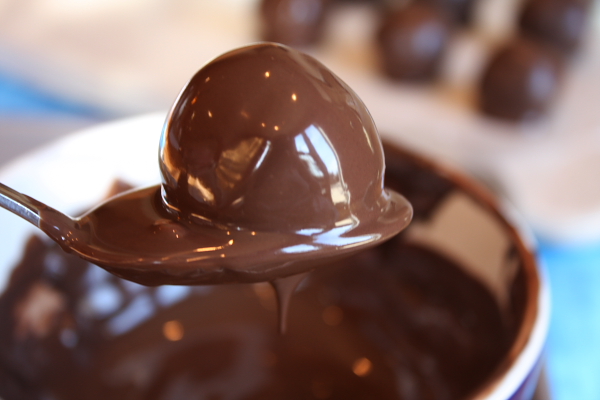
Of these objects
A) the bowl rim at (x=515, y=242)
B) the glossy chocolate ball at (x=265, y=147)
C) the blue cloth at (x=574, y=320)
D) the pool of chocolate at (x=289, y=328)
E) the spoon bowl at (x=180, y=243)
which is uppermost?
the glossy chocolate ball at (x=265, y=147)

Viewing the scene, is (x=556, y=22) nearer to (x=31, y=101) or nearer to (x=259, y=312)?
Answer: (x=259, y=312)

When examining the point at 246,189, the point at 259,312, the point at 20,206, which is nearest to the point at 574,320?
the point at 259,312

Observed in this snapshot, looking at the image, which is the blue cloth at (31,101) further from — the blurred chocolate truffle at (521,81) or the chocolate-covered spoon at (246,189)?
the chocolate-covered spoon at (246,189)

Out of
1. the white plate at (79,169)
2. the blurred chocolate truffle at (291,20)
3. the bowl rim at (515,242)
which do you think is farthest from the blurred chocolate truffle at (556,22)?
the white plate at (79,169)

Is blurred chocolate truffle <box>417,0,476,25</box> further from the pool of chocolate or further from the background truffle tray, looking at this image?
the pool of chocolate

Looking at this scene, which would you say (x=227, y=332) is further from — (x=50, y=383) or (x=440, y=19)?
(x=440, y=19)

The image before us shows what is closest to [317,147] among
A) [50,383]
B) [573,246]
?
[50,383]
